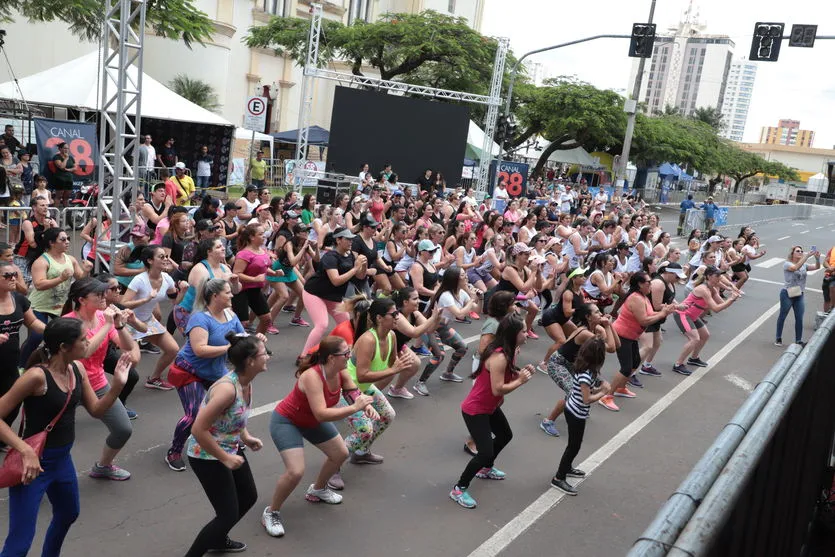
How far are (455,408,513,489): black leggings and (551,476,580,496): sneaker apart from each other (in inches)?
27.8

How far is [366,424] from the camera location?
5.92 metres

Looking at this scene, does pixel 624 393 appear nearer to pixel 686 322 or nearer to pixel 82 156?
pixel 686 322

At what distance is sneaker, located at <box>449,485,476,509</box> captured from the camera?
5.97 metres

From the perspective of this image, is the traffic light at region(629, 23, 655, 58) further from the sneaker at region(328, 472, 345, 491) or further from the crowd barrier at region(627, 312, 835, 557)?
the crowd barrier at region(627, 312, 835, 557)

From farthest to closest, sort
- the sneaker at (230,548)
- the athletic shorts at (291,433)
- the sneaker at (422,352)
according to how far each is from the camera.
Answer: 1. the sneaker at (422,352)
2. the athletic shorts at (291,433)
3. the sneaker at (230,548)

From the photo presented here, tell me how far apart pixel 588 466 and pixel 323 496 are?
2.71m

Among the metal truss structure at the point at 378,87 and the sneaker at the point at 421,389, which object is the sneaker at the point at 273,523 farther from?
the metal truss structure at the point at 378,87

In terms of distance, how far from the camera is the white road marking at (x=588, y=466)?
18.0 ft

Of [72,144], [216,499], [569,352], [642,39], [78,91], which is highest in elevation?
[642,39]

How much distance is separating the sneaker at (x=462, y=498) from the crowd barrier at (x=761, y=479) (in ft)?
8.38

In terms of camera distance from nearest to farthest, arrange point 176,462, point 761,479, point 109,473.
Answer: point 761,479 < point 109,473 < point 176,462

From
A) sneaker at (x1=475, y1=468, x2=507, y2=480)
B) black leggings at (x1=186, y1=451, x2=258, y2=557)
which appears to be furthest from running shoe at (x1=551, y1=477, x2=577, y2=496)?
black leggings at (x1=186, y1=451, x2=258, y2=557)

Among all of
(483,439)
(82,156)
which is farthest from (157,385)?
(82,156)

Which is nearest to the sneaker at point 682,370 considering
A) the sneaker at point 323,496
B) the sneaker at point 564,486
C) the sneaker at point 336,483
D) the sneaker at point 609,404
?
the sneaker at point 609,404
